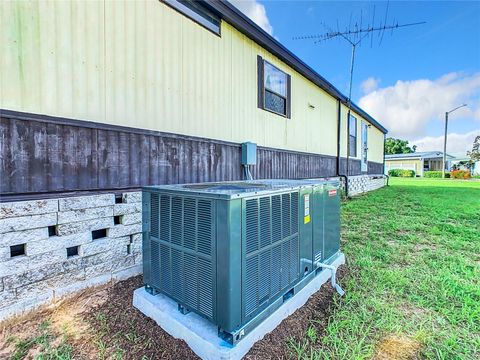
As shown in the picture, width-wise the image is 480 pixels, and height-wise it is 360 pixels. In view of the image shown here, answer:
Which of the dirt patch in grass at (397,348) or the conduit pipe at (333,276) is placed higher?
the conduit pipe at (333,276)

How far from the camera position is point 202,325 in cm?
171

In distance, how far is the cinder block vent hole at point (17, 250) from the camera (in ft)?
6.55

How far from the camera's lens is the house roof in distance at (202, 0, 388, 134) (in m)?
3.71

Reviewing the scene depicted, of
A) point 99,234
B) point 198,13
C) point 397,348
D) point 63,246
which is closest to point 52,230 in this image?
point 63,246

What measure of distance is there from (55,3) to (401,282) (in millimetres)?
4505

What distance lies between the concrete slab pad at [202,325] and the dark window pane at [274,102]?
4029mm

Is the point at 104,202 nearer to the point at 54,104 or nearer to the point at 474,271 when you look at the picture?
the point at 54,104

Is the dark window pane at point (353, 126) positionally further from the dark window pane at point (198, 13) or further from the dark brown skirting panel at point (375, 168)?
the dark window pane at point (198, 13)

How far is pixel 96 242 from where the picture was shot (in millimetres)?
2490

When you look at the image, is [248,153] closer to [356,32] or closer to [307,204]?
[307,204]

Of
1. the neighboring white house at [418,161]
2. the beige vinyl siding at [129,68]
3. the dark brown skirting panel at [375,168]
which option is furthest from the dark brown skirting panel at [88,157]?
the neighboring white house at [418,161]

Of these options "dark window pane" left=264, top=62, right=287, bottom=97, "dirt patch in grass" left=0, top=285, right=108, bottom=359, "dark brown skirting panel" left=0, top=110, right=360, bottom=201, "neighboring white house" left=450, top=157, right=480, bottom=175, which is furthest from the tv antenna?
"neighboring white house" left=450, top=157, right=480, bottom=175

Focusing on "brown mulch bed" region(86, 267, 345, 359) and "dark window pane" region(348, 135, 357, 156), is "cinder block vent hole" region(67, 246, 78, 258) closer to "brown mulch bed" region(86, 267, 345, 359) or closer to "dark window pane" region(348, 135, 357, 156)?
"brown mulch bed" region(86, 267, 345, 359)

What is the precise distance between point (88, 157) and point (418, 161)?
4195 cm
